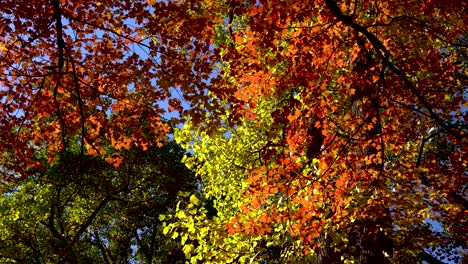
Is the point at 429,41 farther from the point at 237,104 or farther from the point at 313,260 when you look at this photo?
the point at 313,260

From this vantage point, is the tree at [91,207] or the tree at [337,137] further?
the tree at [91,207]

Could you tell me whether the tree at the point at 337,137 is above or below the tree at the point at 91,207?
below

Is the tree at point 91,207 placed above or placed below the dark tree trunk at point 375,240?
above

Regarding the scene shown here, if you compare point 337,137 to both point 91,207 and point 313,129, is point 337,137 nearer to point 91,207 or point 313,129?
point 313,129

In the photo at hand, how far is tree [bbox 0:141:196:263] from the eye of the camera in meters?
17.3

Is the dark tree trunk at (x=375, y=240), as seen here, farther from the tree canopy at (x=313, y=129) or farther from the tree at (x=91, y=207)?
the tree at (x=91, y=207)

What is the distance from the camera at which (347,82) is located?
9.26 metres

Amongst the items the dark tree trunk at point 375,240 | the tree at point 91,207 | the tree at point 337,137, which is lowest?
the dark tree trunk at point 375,240

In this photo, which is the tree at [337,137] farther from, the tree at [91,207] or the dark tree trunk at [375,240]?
the tree at [91,207]

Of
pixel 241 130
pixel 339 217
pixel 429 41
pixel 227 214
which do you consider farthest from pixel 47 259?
pixel 429 41

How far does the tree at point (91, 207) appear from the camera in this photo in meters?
17.3

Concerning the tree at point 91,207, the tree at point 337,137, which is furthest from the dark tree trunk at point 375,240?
the tree at point 91,207

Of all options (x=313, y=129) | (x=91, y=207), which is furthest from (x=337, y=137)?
(x=91, y=207)

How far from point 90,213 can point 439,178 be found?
53.9ft
